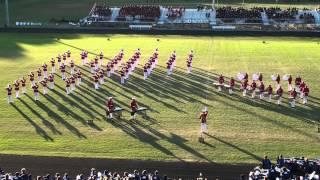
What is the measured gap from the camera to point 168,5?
237 feet

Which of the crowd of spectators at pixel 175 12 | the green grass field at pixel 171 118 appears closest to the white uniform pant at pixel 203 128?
the green grass field at pixel 171 118

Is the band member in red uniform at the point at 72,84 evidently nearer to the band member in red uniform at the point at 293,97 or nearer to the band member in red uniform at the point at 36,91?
the band member in red uniform at the point at 36,91

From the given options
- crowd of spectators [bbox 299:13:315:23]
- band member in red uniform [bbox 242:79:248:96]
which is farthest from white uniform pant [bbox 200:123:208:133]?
crowd of spectators [bbox 299:13:315:23]

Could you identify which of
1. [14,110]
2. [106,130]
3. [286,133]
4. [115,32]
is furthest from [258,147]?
[115,32]

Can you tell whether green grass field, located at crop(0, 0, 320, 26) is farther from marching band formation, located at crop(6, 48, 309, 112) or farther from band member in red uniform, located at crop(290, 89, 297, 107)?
band member in red uniform, located at crop(290, 89, 297, 107)

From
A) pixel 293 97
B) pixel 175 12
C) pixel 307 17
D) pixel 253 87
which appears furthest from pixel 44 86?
pixel 307 17

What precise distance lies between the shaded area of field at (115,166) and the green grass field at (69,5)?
44310 mm

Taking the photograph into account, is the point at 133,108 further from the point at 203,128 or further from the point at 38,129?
the point at 38,129

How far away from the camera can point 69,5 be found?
74375 millimetres

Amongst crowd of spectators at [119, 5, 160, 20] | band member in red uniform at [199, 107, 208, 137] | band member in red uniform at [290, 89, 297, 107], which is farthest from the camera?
crowd of spectators at [119, 5, 160, 20]

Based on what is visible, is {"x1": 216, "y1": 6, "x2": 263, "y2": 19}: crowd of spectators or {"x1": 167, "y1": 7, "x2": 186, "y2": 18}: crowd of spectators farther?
{"x1": 167, "y1": 7, "x2": 186, "y2": 18}: crowd of spectators

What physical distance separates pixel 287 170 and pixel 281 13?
47953mm

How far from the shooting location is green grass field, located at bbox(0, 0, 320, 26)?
216 feet

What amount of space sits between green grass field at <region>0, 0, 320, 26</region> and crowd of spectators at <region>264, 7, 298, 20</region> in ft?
22.1
